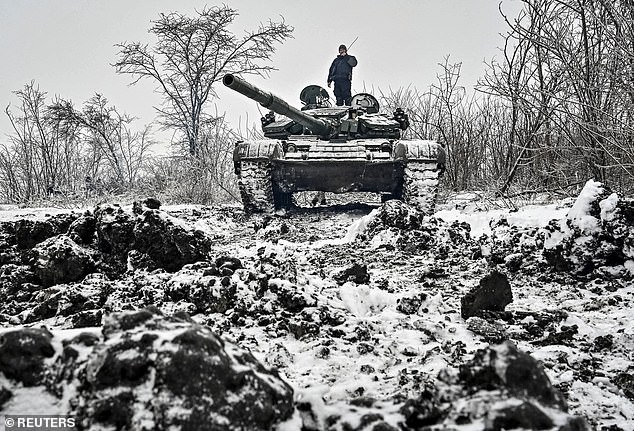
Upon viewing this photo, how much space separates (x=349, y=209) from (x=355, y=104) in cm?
245

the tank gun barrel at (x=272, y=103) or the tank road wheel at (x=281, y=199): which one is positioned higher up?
the tank gun barrel at (x=272, y=103)

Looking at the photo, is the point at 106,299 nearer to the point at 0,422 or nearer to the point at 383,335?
the point at 383,335

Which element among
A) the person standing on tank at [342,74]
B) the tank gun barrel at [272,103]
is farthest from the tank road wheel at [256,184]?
the person standing on tank at [342,74]

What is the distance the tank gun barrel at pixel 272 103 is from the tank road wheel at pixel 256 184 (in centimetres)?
79

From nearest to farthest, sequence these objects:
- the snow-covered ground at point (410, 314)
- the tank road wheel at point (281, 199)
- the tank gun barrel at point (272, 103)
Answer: the snow-covered ground at point (410, 314) → the tank gun barrel at point (272, 103) → the tank road wheel at point (281, 199)

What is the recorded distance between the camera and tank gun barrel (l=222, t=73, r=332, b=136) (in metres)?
5.20

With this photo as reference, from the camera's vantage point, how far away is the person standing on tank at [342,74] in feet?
32.9

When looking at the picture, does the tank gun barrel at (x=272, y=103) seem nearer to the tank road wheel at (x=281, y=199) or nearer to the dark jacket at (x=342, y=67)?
the tank road wheel at (x=281, y=199)

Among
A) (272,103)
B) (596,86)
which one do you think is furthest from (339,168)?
(596,86)

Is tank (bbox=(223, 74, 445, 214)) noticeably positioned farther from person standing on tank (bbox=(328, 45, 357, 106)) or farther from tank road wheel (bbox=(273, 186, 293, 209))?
person standing on tank (bbox=(328, 45, 357, 106))

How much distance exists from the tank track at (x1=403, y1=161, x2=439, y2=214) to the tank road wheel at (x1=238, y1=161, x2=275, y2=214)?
1.87 meters

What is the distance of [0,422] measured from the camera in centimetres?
106

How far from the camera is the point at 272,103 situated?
6195mm

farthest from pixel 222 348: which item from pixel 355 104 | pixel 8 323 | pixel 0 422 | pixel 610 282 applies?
pixel 355 104
